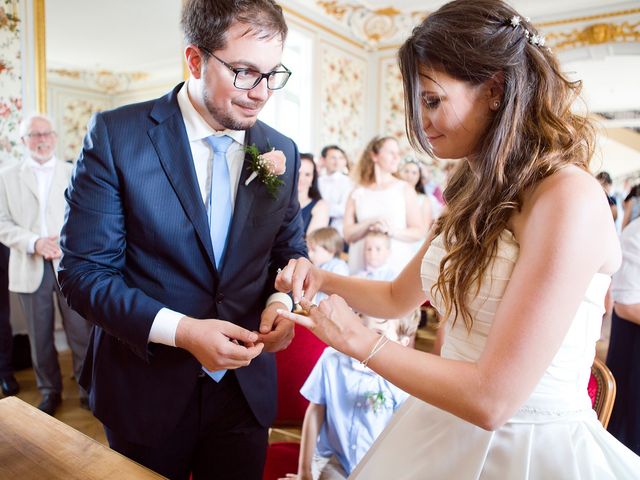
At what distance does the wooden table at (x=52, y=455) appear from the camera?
3.37 ft

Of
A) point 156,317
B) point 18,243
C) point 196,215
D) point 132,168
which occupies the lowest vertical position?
point 18,243

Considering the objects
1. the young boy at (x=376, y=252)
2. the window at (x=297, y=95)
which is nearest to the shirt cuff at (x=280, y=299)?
the young boy at (x=376, y=252)

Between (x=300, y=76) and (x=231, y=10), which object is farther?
(x=300, y=76)

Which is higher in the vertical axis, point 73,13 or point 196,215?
point 73,13

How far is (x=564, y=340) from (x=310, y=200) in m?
3.56

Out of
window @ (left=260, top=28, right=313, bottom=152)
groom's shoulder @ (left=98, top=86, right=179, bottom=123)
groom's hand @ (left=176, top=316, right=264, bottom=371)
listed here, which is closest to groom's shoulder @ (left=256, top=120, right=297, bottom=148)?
groom's shoulder @ (left=98, top=86, right=179, bottom=123)

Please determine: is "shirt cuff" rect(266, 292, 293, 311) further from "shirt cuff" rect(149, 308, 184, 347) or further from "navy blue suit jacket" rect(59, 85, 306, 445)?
"shirt cuff" rect(149, 308, 184, 347)

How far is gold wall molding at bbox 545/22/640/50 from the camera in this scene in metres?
6.41

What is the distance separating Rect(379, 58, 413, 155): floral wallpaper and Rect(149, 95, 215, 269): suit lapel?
6696 millimetres

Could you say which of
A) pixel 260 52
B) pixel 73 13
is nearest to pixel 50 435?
pixel 260 52

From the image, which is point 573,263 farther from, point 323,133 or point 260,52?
point 323,133

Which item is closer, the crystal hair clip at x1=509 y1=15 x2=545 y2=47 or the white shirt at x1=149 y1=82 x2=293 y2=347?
the crystal hair clip at x1=509 y1=15 x2=545 y2=47

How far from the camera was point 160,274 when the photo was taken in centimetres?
137

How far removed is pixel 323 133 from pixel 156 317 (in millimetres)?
6130
